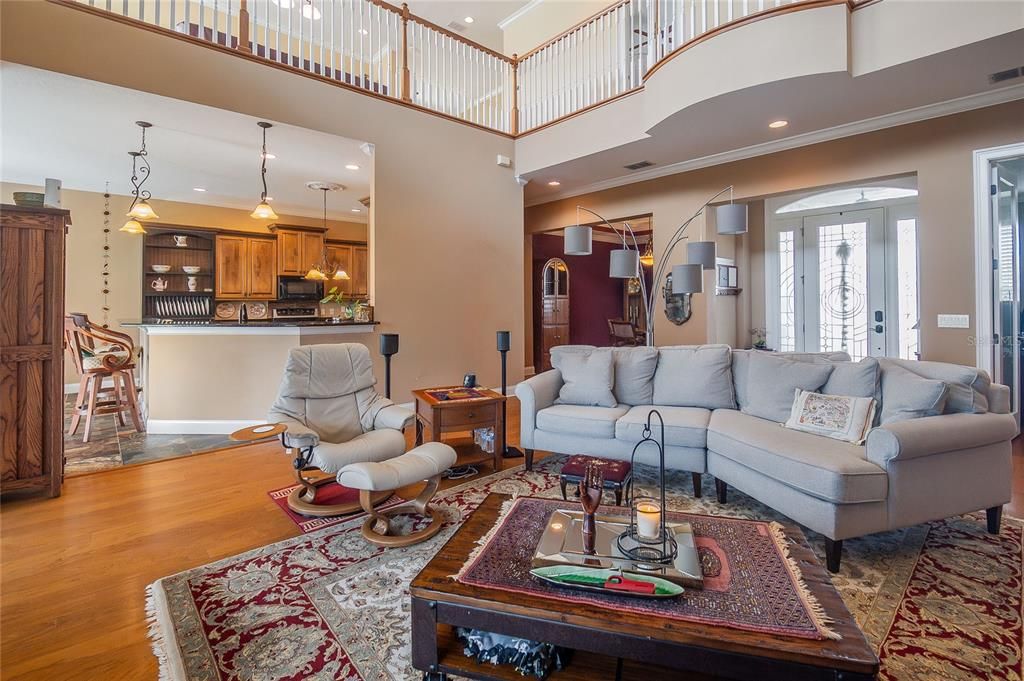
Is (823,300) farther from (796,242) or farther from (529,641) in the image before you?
(529,641)

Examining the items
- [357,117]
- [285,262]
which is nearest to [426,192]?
[357,117]

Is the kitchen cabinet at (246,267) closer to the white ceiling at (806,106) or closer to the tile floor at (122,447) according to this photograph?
the tile floor at (122,447)

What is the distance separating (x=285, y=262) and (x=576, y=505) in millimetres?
7662

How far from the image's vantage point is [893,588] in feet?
6.66

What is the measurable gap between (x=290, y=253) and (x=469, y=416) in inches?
240

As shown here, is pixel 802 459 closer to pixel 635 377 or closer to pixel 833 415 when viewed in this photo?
pixel 833 415

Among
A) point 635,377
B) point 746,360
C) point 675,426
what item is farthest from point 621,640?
point 746,360

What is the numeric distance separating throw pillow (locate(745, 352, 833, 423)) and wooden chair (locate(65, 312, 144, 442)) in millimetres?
5661

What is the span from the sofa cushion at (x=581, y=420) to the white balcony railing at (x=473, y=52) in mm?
3234

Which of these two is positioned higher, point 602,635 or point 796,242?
point 796,242

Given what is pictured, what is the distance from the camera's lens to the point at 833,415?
9.05 feet

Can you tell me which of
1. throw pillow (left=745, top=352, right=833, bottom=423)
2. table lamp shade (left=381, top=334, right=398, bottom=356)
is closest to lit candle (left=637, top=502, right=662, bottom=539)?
throw pillow (left=745, top=352, right=833, bottom=423)

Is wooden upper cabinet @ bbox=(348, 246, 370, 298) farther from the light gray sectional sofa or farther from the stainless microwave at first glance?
the light gray sectional sofa

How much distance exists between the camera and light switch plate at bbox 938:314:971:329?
407 centimetres
